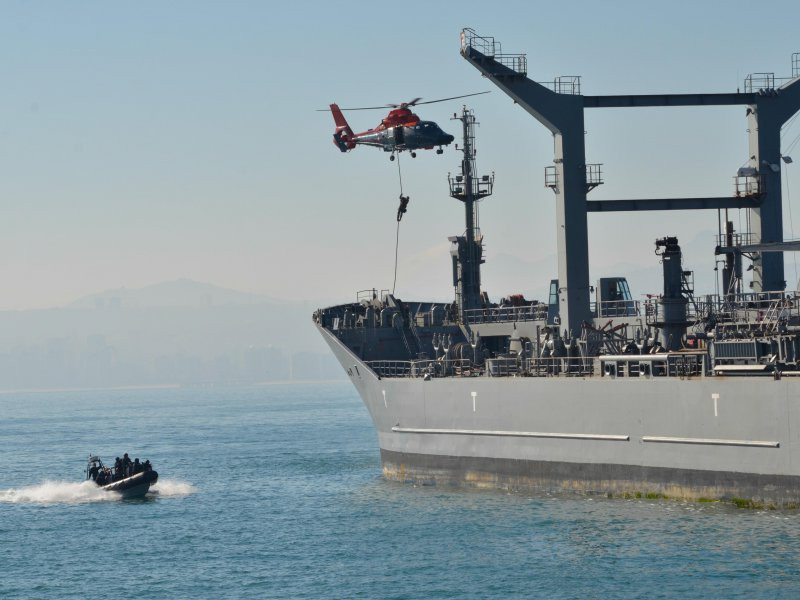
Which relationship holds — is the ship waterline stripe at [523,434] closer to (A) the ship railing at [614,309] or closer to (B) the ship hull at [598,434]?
Answer: (B) the ship hull at [598,434]

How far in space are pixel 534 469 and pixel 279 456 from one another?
77.1ft

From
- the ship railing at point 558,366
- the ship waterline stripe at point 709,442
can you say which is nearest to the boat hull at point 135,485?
the ship railing at point 558,366

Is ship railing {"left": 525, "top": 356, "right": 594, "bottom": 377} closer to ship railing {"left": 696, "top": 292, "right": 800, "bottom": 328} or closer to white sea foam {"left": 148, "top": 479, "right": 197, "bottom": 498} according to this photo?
ship railing {"left": 696, "top": 292, "right": 800, "bottom": 328}

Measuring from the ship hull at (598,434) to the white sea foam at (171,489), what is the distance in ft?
26.8

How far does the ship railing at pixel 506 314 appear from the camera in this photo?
5369 centimetres

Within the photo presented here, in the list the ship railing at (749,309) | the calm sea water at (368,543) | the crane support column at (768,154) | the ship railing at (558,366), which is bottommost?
the calm sea water at (368,543)

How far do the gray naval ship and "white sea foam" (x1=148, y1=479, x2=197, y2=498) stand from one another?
8106 mm

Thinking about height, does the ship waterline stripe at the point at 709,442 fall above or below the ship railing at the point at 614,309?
below

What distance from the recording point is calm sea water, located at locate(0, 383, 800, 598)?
96.6 feet

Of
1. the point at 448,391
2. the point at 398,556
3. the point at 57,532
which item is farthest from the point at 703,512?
the point at 57,532

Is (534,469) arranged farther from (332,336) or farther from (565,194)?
(332,336)

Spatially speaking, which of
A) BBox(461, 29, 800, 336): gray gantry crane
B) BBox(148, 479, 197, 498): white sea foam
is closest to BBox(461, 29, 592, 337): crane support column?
BBox(461, 29, 800, 336): gray gantry crane

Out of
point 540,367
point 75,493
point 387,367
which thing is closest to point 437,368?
point 387,367

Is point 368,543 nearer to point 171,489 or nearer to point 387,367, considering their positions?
point 171,489
